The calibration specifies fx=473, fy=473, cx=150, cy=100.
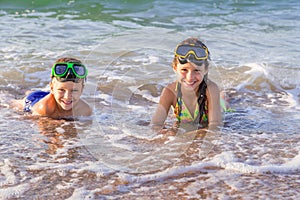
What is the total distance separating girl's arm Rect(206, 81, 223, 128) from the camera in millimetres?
4699

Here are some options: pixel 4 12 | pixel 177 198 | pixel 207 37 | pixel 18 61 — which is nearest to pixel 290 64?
pixel 207 37

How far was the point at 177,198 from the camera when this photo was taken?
10.4 feet

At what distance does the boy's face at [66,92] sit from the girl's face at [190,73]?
1.08 meters

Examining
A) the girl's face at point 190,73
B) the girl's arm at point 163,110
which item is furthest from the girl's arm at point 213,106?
the girl's arm at point 163,110

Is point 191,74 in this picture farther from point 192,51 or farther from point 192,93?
point 192,93

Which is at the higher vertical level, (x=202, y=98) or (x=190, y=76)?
(x=190, y=76)

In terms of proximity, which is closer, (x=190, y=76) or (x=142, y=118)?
(x=190, y=76)

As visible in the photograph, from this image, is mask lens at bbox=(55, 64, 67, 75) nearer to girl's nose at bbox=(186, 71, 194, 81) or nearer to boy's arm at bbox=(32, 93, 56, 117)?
boy's arm at bbox=(32, 93, 56, 117)

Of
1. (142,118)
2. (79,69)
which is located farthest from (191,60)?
(79,69)

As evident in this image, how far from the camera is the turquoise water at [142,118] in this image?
3.39 m

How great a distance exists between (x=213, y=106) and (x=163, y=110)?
501mm

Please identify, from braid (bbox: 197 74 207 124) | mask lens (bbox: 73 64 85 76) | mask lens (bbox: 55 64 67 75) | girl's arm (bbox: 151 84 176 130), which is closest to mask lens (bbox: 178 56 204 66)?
braid (bbox: 197 74 207 124)

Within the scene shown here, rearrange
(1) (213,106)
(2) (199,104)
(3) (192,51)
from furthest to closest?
(2) (199,104), (1) (213,106), (3) (192,51)

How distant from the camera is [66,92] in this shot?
192 inches
